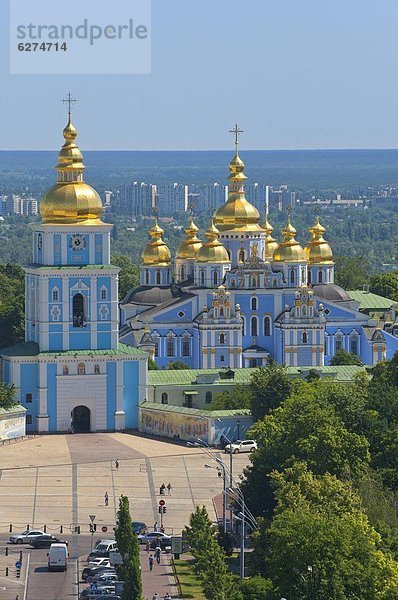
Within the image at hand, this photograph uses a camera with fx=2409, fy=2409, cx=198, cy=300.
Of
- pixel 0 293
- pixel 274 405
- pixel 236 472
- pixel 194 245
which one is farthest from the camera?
pixel 0 293

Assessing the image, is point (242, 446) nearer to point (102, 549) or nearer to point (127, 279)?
point (102, 549)

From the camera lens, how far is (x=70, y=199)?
194ft

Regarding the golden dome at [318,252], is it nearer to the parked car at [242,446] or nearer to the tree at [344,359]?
the tree at [344,359]

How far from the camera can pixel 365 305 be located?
73.4 m

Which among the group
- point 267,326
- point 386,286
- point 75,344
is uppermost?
point 75,344

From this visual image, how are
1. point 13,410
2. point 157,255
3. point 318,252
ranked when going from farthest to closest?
point 318,252
point 157,255
point 13,410

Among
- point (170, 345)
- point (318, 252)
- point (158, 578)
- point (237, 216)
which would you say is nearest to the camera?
point (158, 578)

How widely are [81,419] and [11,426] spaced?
107 inches

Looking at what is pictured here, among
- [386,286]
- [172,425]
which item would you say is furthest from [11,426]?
[386,286]

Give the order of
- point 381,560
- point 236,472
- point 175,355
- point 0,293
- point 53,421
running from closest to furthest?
point 381,560 → point 236,472 → point 53,421 → point 175,355 → point 0,293

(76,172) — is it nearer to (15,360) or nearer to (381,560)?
(15,360)

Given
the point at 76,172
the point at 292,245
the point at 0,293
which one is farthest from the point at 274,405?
the point at 0,293

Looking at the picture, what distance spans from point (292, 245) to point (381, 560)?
114ft

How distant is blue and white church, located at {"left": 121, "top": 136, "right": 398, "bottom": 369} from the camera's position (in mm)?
66250
